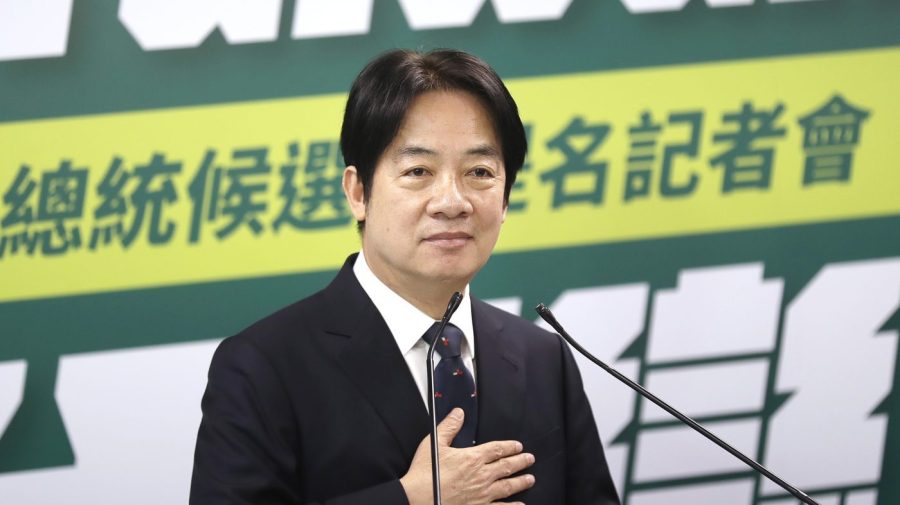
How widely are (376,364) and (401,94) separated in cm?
46

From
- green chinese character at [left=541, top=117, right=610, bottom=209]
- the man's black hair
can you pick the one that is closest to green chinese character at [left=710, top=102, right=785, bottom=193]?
green chinese character at [left=541, top=117, right=610, bottom=209]

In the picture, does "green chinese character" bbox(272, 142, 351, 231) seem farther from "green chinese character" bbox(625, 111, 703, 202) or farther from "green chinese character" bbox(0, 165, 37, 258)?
"green chinese character" bbox(625, 111, 703, 202)

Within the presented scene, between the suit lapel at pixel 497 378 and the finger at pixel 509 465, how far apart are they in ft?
0.22

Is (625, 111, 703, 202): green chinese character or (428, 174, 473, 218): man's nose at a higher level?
(625, 111, 703, 202): green chinese character

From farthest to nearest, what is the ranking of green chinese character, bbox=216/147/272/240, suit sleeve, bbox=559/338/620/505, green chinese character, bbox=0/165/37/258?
1. green chinese character, bbox=216/147/272/240
2. green chinese character, bbox=0/165/37/258
3. suit sleeve, bbox=559/338/620/505

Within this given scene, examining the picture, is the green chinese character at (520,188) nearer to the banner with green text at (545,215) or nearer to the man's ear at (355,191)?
the banner with green text at (545,215)

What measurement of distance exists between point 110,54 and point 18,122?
285mm

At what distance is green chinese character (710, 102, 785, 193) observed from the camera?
128 inches

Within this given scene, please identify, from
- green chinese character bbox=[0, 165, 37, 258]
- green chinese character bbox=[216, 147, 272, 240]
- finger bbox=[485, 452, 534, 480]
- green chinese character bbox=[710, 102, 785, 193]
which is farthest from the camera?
green chinese character bbox=[710, 102, 785, 193]

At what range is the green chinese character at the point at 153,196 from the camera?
2936 mm

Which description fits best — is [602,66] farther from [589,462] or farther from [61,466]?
[61,466]

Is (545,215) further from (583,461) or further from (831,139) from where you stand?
(583,461)

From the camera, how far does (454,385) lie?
6.54ft

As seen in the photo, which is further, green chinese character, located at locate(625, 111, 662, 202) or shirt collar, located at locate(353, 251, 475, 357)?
green chinese character, located at locate(625, 111, 662, 202)
